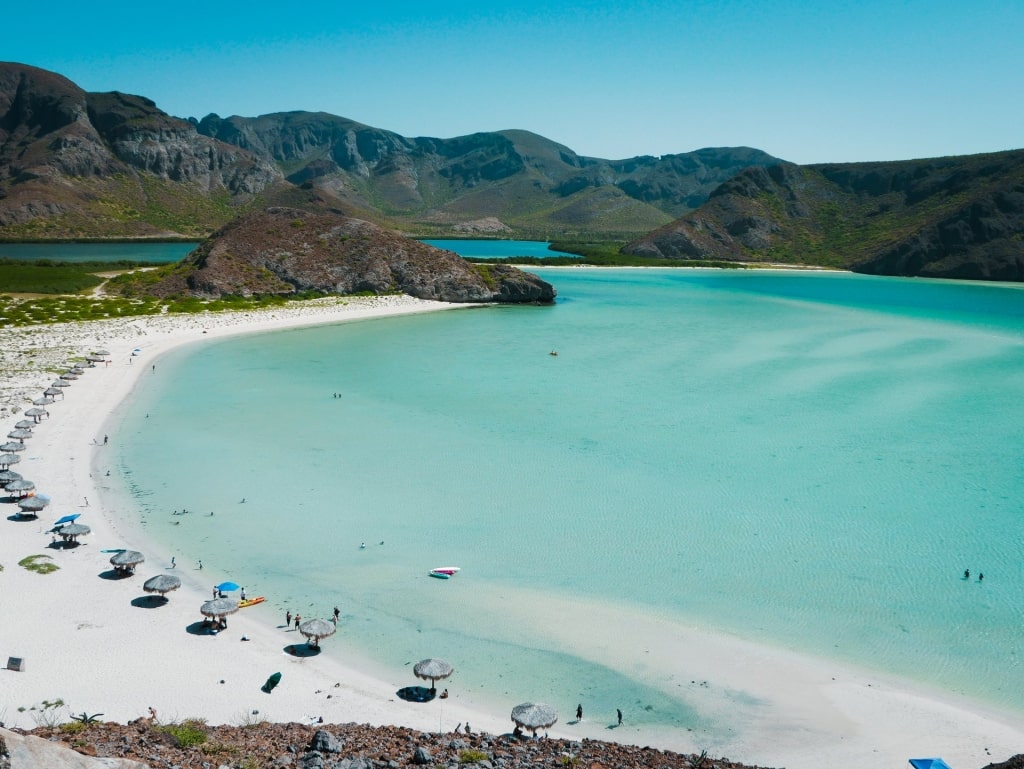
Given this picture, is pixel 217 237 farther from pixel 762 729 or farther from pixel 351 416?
pixel 762 729

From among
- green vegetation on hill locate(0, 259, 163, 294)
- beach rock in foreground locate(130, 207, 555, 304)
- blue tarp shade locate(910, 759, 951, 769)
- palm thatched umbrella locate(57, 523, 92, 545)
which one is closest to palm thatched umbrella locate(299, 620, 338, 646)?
palm thatched umbrella locate(57, 523, 92, 545)

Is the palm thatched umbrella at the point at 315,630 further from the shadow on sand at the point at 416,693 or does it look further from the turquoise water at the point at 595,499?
the shadow on sand at the point at 416,693

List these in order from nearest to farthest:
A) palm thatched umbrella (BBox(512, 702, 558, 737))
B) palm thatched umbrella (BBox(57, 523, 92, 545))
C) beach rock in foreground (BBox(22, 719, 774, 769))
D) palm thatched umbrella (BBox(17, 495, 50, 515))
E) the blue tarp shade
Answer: beach rock in foreground (BBox(22, 719, 774, 769)) < the blue tarp shade < palm thatched umbrella (BBox(512, 702, 558, 737)) < palm thatched umbrella (BBox(57, 523, 92, 545)) < palm thatched umbrella (BBox(17, 495, 50, 515))

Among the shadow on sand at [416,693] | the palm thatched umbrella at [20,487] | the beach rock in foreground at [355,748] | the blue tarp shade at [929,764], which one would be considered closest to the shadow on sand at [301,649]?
the shadow on sand at [416,693]

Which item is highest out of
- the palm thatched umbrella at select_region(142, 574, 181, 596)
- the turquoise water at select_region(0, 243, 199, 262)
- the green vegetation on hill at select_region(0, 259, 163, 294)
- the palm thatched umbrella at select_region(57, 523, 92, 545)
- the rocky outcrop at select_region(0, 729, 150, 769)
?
the turquoise water at select_region(0, 243, 199, 262)

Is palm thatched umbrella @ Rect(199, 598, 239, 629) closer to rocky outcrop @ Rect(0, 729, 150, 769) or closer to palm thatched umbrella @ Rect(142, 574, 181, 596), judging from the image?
palm thatched umbrella @ Rect(142, 574, 181, 596)

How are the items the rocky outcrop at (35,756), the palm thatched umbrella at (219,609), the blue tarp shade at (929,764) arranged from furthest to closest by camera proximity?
the palm thatched umbrella at (219,609) → the blue tarp shade at (929,764) → the rocky outcrop at (35,756)

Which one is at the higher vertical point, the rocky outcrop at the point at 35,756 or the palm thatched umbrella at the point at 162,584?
the rocky outcrop at the point at 35,756
